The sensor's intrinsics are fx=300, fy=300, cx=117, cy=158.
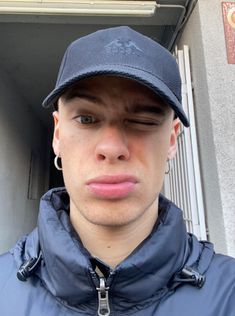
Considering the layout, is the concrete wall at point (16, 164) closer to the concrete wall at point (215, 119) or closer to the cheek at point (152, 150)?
the concrete wall at point (215, 119)

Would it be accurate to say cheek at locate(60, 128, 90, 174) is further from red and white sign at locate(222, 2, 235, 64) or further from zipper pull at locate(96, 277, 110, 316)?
red and white sign at locate(222, 2, 235, 64)

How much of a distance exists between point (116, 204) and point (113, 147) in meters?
0.09

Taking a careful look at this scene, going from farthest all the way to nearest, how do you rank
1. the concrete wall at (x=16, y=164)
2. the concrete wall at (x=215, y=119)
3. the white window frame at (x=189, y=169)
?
the concrete wall at (x=16, y=164), the white window frame at (x=189, y=169), the concrete wall at (x=215, y=119)

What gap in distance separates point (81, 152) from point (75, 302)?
0.26 m

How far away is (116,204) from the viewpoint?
0.48 m

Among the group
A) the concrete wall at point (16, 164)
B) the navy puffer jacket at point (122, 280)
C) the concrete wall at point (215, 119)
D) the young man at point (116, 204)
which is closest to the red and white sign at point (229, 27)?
the concrete wall at point (215, 119)

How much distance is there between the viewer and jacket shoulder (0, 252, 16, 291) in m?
0.58

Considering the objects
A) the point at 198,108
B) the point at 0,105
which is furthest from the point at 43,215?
the point at 0,105

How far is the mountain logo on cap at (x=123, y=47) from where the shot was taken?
51 centimetres

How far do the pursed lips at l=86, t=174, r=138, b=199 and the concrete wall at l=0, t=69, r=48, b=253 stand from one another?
203 cm

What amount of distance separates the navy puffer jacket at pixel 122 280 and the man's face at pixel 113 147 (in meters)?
0.07

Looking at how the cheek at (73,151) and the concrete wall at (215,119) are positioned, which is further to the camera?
the concrete wall at (215,119)

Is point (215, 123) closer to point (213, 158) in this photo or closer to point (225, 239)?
point (213, 158)

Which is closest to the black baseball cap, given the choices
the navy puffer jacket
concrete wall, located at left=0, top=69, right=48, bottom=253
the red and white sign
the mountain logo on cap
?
the mountain logo on cap
